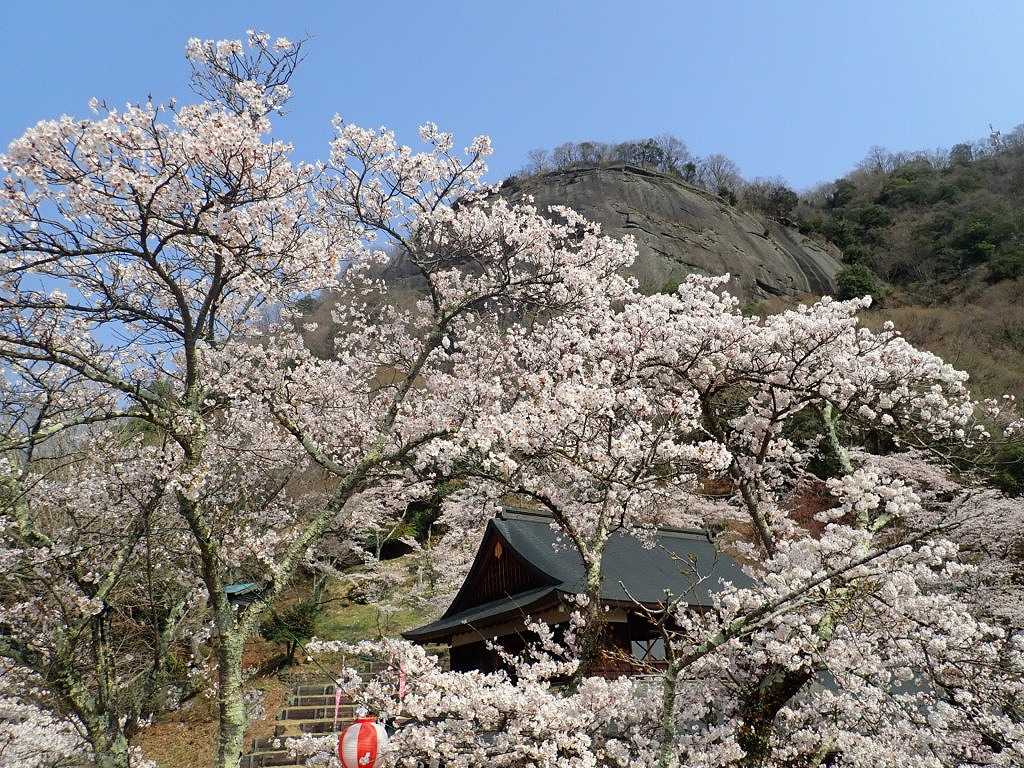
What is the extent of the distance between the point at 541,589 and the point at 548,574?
303 millimetres

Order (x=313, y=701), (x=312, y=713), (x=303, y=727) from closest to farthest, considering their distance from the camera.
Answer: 1. (x=303, y=727)
2. (x=312, y=713)
3. (x=313, y=701)

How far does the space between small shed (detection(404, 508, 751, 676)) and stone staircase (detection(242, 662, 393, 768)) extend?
7.38 feet

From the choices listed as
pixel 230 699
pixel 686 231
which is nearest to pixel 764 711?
pixel 230 699

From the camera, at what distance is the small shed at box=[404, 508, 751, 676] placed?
9781 millimetres

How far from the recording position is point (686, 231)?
1978 inches

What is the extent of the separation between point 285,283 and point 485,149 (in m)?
3.46

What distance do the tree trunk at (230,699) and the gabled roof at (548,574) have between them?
4.34 metres

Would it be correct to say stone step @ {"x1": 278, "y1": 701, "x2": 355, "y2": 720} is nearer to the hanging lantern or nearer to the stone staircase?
the stone staircase

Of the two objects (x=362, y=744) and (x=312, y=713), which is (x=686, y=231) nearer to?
(x=312, y=713)

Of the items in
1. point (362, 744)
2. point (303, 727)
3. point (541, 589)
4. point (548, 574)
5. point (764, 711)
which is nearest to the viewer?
point (764, 711)

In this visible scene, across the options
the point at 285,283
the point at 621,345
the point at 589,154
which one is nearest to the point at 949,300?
the point at 589,154

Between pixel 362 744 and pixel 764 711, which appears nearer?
pixel 764 711

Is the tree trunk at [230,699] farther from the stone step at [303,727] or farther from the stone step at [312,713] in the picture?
the stone step at [312,713]

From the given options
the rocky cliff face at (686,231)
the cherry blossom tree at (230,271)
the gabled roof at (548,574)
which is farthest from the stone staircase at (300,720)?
the rocky cliff face at (686,231)
